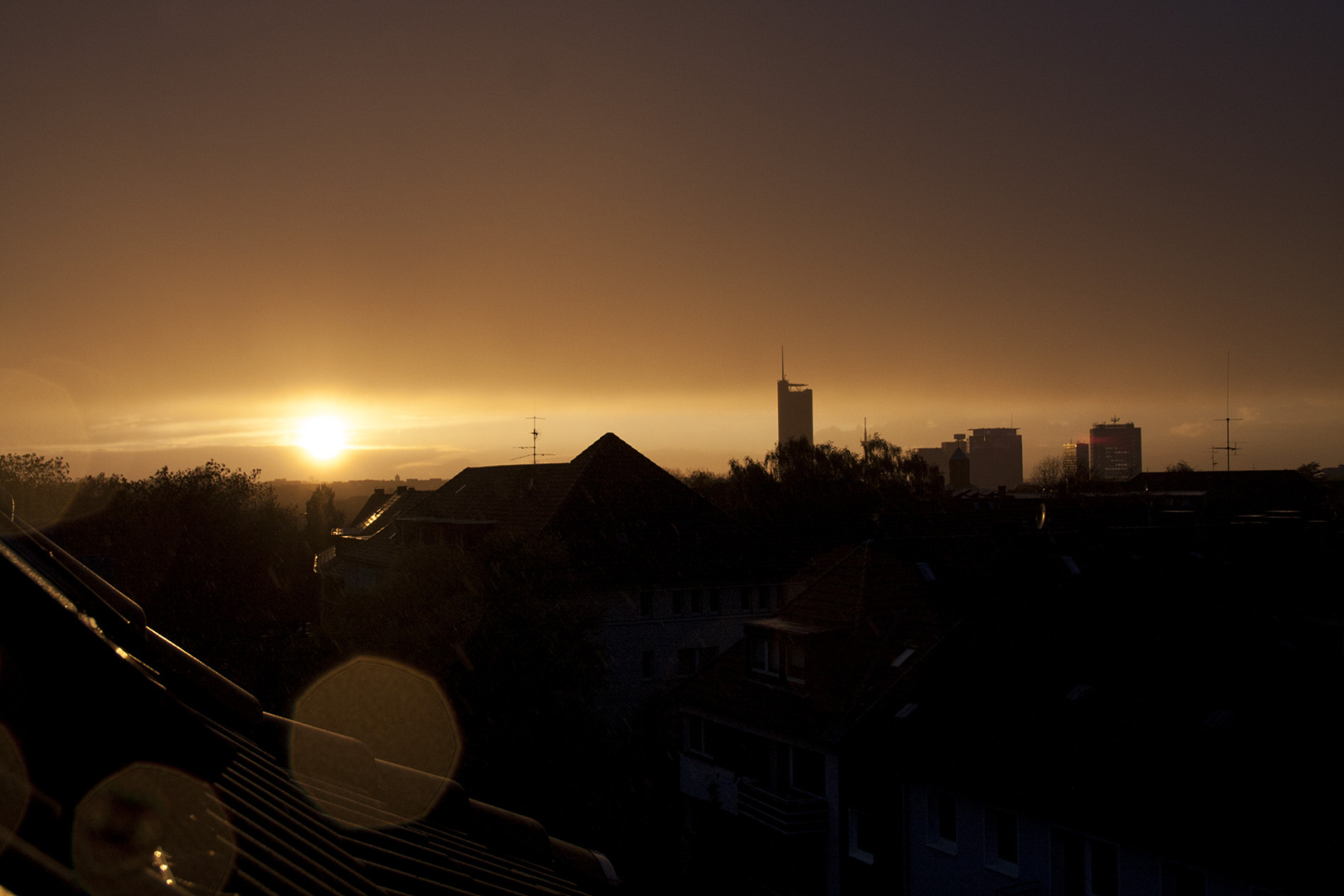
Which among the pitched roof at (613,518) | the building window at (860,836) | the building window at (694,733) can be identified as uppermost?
the pitched roof at (613,518)

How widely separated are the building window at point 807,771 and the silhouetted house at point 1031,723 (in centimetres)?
6

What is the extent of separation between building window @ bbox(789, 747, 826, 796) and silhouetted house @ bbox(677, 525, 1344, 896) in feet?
0.20

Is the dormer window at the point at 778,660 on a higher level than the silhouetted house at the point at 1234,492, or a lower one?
lower

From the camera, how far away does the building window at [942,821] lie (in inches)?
739

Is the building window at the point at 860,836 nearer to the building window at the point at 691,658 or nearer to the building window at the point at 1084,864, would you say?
the building window at the point at 1084,864

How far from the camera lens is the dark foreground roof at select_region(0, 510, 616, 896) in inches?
76.0

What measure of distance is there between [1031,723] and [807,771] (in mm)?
6078

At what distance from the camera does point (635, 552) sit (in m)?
37.7

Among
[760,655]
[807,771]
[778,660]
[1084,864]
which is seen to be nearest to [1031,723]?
[1084,864]

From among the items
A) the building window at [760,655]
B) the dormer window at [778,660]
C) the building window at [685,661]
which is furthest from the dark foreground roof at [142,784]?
the building window at [685,661]

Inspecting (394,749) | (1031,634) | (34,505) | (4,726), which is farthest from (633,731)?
(4,726)

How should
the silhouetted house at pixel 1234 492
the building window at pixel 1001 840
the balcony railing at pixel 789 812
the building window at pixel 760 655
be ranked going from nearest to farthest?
the building window at pixel 1001 840 → the balcony railing at pixel 789 812 → the building window at pixel 760 655 → the silhouetted house at pixel 1234 492

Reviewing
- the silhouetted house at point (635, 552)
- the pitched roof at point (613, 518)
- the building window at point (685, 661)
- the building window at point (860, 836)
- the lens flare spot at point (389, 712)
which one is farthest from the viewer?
the pitched roof at point (613, 518)

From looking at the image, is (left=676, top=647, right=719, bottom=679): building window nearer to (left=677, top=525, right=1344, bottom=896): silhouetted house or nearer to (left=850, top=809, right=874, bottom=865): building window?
(left=677, top=525, right=1344, bottom=896): silhouetted house
